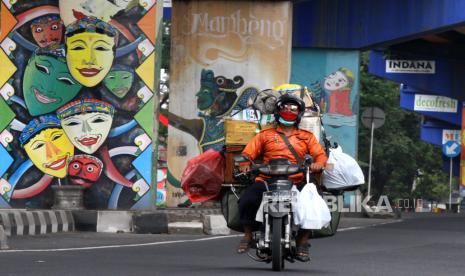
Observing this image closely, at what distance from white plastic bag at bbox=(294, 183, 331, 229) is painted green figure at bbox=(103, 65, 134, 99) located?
11159mm

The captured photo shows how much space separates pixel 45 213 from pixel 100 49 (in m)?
3.39

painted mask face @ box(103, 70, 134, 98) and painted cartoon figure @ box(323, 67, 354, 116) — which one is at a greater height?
painted cartoon figure @ box(323, 67, 354, 116)

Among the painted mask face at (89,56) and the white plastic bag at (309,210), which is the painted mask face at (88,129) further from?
the white plastic bag at (309,210)

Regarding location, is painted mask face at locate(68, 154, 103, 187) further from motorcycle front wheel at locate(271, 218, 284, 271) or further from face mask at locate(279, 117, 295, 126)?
motorcycle front wheel at locate(271, 218, 284, 271)

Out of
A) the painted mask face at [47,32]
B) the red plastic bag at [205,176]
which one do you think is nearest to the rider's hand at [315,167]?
the red plastic bag at [205,176]

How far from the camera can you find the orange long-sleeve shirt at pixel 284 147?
13.0 meters

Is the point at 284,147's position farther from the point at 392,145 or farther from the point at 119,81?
the point at 392,145

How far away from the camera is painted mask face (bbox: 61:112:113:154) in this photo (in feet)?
76.6

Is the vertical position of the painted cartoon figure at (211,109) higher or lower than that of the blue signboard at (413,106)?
lower

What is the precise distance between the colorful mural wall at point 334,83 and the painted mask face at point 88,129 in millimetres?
14683

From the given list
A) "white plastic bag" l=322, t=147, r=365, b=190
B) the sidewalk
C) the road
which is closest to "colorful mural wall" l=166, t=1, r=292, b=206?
the sidewalk

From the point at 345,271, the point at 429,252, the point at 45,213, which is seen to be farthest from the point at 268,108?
the point at 45,213

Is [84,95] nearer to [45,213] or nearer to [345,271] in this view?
[45,213]

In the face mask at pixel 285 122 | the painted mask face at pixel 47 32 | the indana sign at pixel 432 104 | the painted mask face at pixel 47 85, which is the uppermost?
the indana sign at pixel 432 104
